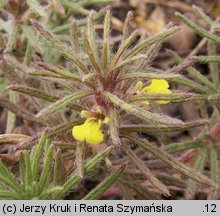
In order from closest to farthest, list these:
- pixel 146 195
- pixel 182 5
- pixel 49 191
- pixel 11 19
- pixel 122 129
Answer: pixel 49 191
pixel 122 129
pixel 146 195
pixel 11 19
pixel 182 5

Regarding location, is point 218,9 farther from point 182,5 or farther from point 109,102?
point 109,102

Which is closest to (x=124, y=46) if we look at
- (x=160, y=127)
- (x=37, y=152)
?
(x=160, y=127)

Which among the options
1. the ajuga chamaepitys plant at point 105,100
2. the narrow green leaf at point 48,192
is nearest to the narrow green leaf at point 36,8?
the ajuga chamaepitys plant at point 105,100

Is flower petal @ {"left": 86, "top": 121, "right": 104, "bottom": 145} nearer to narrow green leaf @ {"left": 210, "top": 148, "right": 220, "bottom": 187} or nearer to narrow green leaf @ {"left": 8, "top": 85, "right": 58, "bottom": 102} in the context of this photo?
narrow green leaf @ {"left": 8, "top": 85, "right": 58, "bottom": 102}

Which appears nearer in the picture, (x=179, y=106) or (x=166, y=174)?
(x=166, y=174)

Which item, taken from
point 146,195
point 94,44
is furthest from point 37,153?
point 146,195

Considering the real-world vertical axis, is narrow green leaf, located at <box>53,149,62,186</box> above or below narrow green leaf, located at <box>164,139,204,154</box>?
below

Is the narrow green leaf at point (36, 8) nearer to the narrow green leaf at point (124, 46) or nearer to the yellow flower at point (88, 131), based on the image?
Result: the narrow green leaf at point (124, 46)

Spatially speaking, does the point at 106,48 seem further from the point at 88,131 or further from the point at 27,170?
the point at 27,170

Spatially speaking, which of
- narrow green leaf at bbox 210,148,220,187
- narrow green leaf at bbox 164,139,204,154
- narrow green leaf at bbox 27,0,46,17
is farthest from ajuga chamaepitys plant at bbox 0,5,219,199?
narrow green leaf at bbox 210,148,220,187
